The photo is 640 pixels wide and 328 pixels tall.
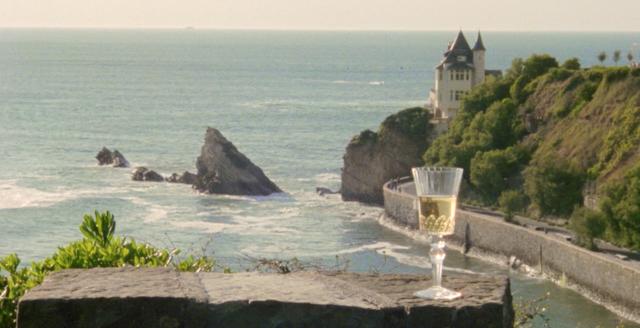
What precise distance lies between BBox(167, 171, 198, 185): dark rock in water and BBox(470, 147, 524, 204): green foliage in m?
20.2

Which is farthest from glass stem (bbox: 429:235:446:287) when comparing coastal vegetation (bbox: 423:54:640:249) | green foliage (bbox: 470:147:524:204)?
green foliage (bbox: 470:147:524:204)

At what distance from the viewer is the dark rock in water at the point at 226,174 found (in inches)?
3740

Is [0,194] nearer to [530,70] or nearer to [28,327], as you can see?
[530,70]

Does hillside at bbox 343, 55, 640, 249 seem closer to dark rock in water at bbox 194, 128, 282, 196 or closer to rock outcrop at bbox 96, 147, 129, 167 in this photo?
dark rock in water at bbox 194, 128, 282, 196

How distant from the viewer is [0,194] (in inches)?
3578

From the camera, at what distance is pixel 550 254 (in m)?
65.8

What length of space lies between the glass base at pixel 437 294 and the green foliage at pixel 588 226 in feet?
189

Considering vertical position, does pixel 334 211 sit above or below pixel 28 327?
below

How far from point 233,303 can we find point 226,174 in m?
89.5

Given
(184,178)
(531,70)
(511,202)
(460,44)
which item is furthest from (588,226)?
(460,44)

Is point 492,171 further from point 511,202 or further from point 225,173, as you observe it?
point 225,173

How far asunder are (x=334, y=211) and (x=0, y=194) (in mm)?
19989

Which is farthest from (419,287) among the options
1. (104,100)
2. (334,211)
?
(104,100)

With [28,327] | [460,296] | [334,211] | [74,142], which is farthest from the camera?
[74,142]
